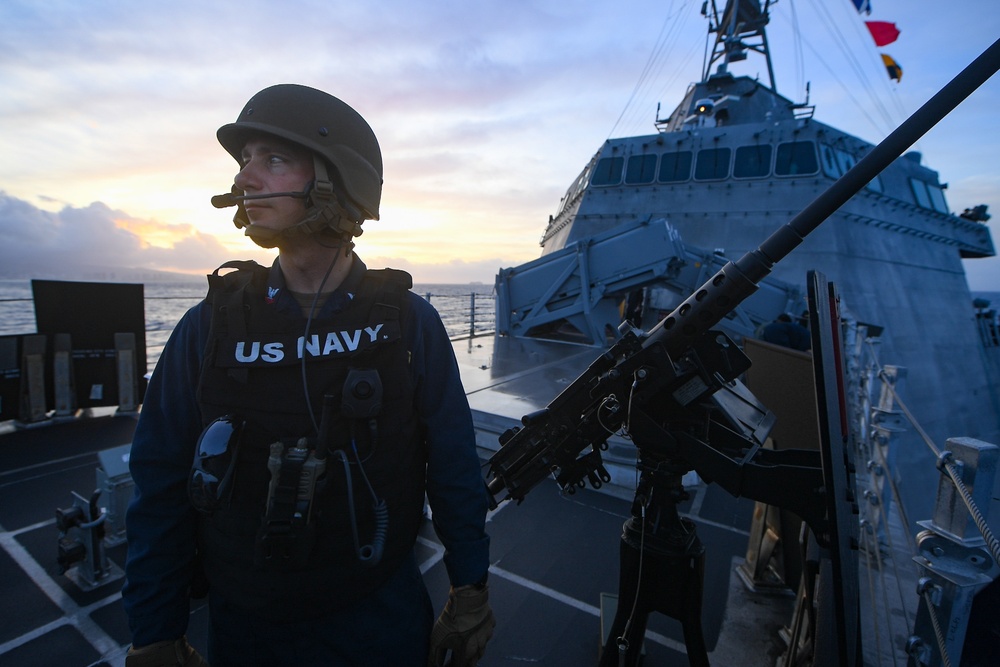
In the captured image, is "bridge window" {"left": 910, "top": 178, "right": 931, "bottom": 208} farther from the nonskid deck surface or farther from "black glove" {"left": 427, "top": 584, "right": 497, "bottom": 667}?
"black glove" {"left": 427, "top": 584, "right": 497, "bottom": 667}

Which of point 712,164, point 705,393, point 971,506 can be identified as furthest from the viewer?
point 712,164

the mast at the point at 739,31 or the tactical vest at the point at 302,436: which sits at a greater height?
the mast at the point at 739,31

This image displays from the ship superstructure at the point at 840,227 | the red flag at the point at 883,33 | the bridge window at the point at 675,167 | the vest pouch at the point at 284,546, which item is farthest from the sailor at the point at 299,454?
the red flag at the point at 883,33

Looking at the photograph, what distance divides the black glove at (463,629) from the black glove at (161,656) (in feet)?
2.33

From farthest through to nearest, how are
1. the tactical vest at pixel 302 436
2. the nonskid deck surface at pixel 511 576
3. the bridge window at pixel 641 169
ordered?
the bridge window at pixel 641 169 < the nonskid deck surface at pixel 511 576 < the tactical vest at pixel 302 436

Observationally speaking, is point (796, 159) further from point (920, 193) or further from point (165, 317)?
point (165, 317)

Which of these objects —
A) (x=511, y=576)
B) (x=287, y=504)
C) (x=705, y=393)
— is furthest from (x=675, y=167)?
(x=287, y=504)

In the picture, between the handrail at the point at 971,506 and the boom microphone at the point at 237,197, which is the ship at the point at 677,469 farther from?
the boom microphone at the point at 237,197

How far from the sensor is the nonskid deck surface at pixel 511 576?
2.61 metres

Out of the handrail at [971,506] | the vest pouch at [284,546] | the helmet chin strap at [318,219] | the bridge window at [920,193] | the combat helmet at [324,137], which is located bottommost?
the vest pouch at [284,546]

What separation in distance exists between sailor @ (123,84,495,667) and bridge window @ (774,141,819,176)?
12.0 meters

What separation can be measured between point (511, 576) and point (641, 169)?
1143 cm

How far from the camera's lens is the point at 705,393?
1866 mm

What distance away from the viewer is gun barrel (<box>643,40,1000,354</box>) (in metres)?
1.50
